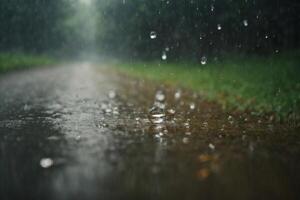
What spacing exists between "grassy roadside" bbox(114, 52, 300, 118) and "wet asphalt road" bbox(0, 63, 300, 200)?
2.53 feet

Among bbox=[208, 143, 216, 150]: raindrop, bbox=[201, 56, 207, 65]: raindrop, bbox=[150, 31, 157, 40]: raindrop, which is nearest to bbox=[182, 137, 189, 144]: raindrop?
bbox=[208, 143, 216, 150]: raindrop

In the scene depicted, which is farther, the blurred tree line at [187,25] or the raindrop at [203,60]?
the raindrop at [203,60]

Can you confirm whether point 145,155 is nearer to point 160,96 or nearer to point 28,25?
point 160,96

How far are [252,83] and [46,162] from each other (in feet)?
23.7

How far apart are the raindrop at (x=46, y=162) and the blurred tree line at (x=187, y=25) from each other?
1223 cm

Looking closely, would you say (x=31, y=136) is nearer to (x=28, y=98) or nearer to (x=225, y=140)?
(x=225, y=140)

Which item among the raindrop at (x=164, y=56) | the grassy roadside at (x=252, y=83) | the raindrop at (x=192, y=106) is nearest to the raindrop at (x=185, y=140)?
the grassy roadside at (x=252, y=83)

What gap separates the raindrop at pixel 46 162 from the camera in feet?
14.4

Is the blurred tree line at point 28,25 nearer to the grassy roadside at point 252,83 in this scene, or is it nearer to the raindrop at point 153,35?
the raindrop at point 153,35

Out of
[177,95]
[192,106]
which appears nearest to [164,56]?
[177,95]

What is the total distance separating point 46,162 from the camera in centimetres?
449

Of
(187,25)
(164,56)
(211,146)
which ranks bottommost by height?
(211,146)

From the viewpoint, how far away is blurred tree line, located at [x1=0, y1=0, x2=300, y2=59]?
49.8 feet

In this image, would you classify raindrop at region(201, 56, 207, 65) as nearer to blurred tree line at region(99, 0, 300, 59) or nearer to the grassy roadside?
blurred tree line at region(99, 0, 300, 59)
